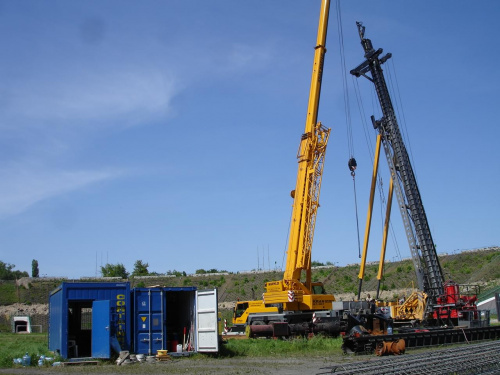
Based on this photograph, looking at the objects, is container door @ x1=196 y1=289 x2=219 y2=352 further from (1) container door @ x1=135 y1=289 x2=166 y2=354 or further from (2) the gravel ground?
(1) container door @ x1=135 y1=289 x2=166 y2=354

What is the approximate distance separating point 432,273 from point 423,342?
9.65 meters

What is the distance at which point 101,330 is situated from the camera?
776 inches

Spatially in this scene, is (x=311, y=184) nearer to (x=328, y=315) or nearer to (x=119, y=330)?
(x=328, y=315)

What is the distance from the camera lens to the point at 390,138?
A: 33875 millimetres

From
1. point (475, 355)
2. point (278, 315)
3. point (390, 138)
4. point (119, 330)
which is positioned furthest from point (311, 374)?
point (390, 138)

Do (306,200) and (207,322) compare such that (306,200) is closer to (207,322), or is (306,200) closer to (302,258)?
(302,258)

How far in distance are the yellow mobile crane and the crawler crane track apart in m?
10.0

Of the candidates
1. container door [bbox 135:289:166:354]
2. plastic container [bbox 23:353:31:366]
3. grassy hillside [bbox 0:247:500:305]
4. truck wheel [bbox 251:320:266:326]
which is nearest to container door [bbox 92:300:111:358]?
container door [bbox 135:289:166:354]

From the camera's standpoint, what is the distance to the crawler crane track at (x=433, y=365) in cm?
1305

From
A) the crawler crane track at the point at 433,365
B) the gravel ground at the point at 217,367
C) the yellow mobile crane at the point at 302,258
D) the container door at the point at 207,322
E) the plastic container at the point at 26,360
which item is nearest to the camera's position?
the crawler crane track at the point at 433,365

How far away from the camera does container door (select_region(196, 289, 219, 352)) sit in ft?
65.4

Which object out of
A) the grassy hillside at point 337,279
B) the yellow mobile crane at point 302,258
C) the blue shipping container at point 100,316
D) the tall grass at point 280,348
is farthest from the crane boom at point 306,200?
the grassy hillside at point 337,279

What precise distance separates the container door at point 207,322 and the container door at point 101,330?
10.8 ft

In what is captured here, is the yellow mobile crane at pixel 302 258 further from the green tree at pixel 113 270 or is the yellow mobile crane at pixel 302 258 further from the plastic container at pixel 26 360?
the green tree at pixel 113 270
